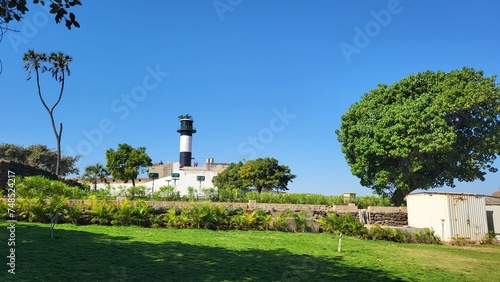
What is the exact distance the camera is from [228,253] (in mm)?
8578

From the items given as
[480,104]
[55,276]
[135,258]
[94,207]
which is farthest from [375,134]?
[55,276]

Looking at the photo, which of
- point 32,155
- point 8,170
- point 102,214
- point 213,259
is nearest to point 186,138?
point 32,155

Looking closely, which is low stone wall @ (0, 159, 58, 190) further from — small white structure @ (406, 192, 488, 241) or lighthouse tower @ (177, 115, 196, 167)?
lighthouse tower @ (177, 115, 196, 167)

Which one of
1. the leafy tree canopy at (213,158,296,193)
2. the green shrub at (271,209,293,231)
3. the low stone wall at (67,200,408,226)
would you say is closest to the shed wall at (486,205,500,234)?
the low stone wall at (67,200,408,226)

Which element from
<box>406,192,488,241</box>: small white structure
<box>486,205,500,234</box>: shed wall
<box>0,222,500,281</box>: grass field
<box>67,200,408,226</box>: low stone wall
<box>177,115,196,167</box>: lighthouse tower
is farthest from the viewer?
<box>177,115,196,167</box>: lighthouse tower

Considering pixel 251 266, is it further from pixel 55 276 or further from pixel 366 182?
pixel 366 182

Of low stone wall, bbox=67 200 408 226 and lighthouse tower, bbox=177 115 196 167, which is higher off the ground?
lighthouse tower, bbox=177 115 196 167

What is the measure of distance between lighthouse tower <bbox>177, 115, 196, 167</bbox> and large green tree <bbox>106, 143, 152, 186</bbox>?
1669cm

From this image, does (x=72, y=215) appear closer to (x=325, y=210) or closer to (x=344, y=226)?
(x=344, y=226)

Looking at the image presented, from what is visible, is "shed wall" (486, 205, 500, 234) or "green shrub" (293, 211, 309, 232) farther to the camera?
"shed wall" (486, 205, 500, 234)

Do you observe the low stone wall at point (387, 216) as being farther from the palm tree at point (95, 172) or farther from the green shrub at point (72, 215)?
the palm tree at point (95, 172)

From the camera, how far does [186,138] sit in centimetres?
6544

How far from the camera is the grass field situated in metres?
6.24

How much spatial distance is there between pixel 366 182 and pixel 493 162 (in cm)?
860
